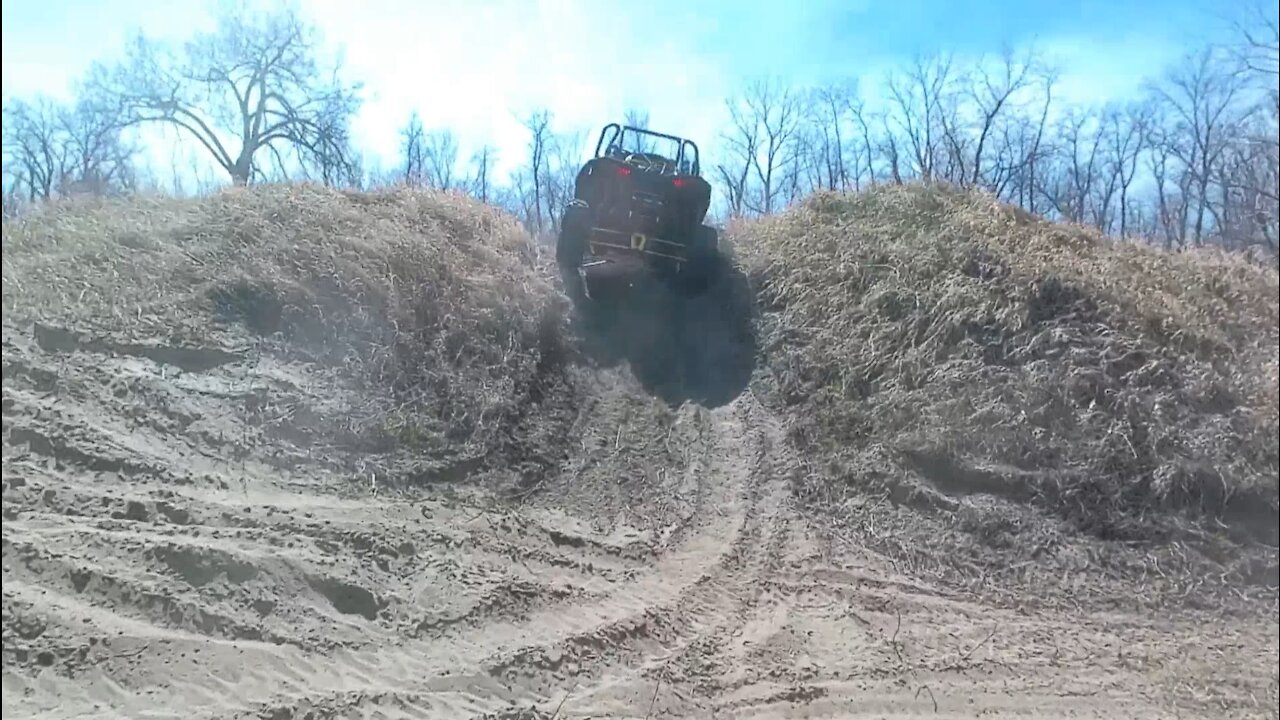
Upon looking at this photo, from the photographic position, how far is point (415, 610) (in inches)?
164

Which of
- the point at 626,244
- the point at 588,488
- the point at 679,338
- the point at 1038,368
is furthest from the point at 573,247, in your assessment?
the point at 1038,368

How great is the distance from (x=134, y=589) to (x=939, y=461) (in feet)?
17.4

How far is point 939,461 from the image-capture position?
21.0ft

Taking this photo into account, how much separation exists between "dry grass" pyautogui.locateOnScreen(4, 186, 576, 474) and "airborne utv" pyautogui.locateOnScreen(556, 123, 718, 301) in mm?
628

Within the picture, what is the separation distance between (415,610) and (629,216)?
568cm

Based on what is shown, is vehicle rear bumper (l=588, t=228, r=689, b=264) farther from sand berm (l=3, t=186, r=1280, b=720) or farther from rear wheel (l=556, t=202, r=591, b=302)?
sand berm (l=3, t=186, r=1280, b=720)

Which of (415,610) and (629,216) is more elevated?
(629,216)

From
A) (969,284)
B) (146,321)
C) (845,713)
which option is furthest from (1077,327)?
(146,321)

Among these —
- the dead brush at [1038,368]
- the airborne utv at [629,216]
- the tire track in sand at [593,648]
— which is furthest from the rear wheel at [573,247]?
the tire track in sand at [593,648]

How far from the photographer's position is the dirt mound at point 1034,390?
534cm

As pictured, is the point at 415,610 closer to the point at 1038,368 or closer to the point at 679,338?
the point at 1038,368

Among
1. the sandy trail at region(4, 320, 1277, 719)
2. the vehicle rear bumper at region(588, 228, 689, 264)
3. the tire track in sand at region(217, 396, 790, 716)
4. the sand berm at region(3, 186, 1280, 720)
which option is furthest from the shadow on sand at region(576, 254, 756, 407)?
the sandy trail at region(4, 320, 1277, 719)

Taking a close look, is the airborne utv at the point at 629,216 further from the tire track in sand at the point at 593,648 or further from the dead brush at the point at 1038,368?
the tire track in sand at the point at 593,648

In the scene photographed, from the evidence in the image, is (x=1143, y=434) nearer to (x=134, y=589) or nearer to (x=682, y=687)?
(x=682, y=687)
